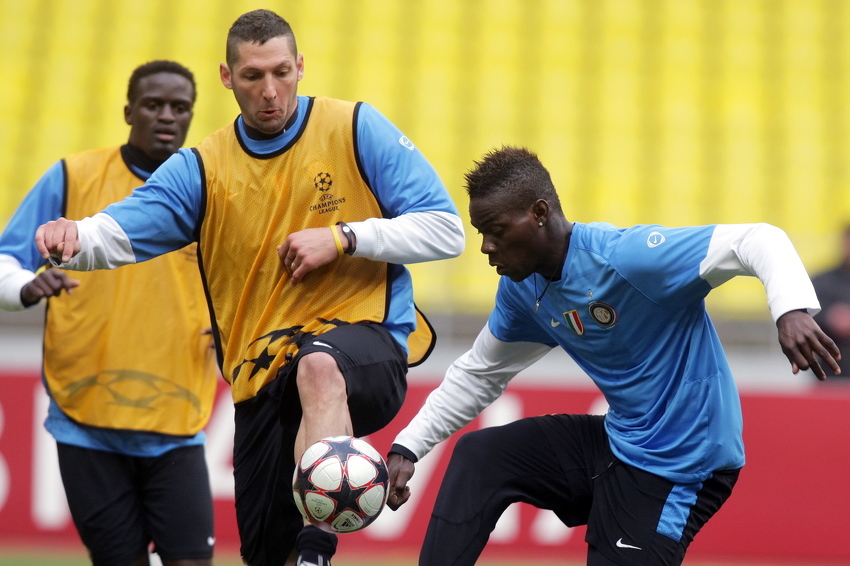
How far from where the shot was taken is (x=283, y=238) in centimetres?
487

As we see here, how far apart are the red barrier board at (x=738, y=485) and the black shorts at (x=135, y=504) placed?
129 inches

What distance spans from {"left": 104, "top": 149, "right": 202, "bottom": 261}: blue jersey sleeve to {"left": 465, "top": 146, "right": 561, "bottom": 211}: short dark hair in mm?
1161

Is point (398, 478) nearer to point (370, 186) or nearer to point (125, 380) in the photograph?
point (370, 186)

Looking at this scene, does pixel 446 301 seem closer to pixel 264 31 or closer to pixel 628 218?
pixel 628 218

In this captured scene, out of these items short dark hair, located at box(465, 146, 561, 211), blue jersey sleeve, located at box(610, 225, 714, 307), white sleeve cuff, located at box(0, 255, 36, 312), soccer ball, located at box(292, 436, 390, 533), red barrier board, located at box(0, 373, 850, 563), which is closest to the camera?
soccer ball, located at box(292, 436, 390, 533)

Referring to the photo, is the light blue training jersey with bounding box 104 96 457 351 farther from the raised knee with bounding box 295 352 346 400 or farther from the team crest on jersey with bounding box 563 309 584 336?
the team crest on jersey with bounding box 563 309 584 336

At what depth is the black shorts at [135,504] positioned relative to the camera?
5.68 m

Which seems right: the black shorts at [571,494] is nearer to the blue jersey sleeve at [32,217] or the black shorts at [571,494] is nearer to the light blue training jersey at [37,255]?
the light blue training jersey at [37,255]

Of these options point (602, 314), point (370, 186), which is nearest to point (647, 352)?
point (602, 314)

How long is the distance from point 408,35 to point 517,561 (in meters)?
6.31

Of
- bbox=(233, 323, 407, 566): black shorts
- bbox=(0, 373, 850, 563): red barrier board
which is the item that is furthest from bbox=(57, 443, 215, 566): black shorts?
bbox=(0, 373, 850, 563): red barrier board

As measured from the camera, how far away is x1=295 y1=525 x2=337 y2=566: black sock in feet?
14.4

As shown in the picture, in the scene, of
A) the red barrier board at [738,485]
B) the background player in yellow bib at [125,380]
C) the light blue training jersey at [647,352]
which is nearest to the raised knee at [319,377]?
the light blue training jersey at [647,352]

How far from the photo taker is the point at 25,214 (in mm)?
5738
